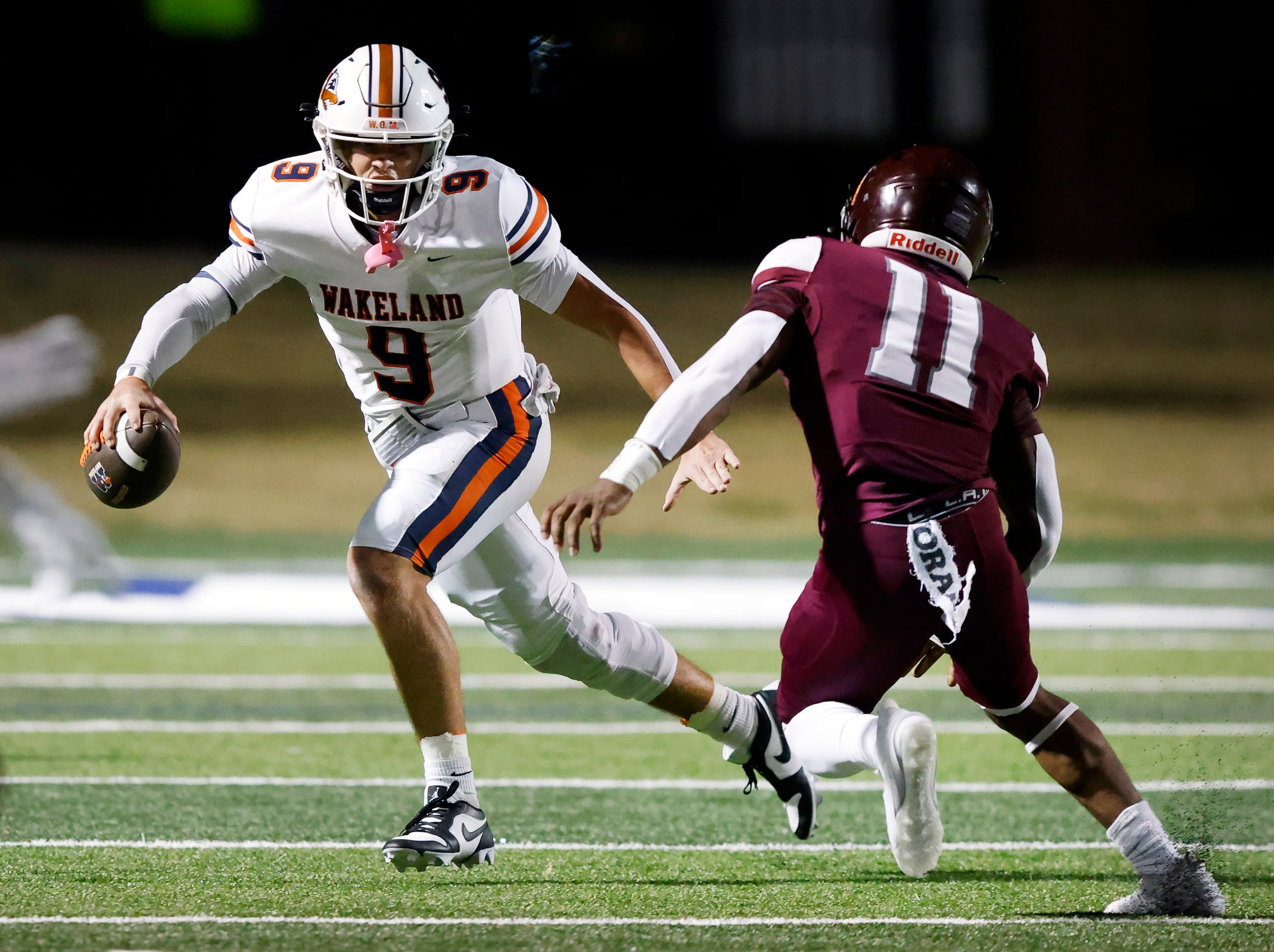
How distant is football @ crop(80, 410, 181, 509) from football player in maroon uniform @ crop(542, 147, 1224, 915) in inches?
40.5

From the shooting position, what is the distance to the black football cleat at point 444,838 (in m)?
3.17

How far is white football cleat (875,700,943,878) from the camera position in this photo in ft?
9.20

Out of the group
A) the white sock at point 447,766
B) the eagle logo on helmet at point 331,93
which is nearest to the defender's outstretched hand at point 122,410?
the eagle logo on helmet at point 331,93

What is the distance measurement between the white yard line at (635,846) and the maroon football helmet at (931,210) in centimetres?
139

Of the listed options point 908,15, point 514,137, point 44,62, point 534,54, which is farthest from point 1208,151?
point 534,54

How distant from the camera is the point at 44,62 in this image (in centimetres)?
1631

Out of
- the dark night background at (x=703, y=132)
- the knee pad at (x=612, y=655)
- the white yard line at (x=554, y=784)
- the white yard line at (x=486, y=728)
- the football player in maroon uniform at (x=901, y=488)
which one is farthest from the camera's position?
the dark night background at (x=703, y=132)

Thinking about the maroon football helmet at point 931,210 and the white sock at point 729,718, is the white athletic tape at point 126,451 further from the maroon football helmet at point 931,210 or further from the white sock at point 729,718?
the maroon football helmet at point 931,210

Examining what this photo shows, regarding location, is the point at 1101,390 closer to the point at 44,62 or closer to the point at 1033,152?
the point at 1033,152

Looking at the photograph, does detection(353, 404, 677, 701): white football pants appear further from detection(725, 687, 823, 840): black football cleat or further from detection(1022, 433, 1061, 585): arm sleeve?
detection(1022, 433, 1061, 585): arm sleeve

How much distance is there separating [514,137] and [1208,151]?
24.7 feet

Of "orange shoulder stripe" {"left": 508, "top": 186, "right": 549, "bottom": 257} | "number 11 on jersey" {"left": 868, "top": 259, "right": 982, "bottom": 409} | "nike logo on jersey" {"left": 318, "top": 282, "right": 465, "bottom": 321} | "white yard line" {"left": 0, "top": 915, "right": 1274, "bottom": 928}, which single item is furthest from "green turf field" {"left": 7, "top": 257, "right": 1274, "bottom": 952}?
"orange shoulder stripe" {"left": 508, "top": 186, "right": 549, "bottom": 257}

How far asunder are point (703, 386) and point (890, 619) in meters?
0.53

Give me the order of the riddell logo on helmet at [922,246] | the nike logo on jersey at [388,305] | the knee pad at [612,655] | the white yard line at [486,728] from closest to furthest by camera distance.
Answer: the riddell logo on helmet at [922,246] < the nike logo on jersey at [388,305] < the knee pad at [612,655] < the white yard line at [486,728]
